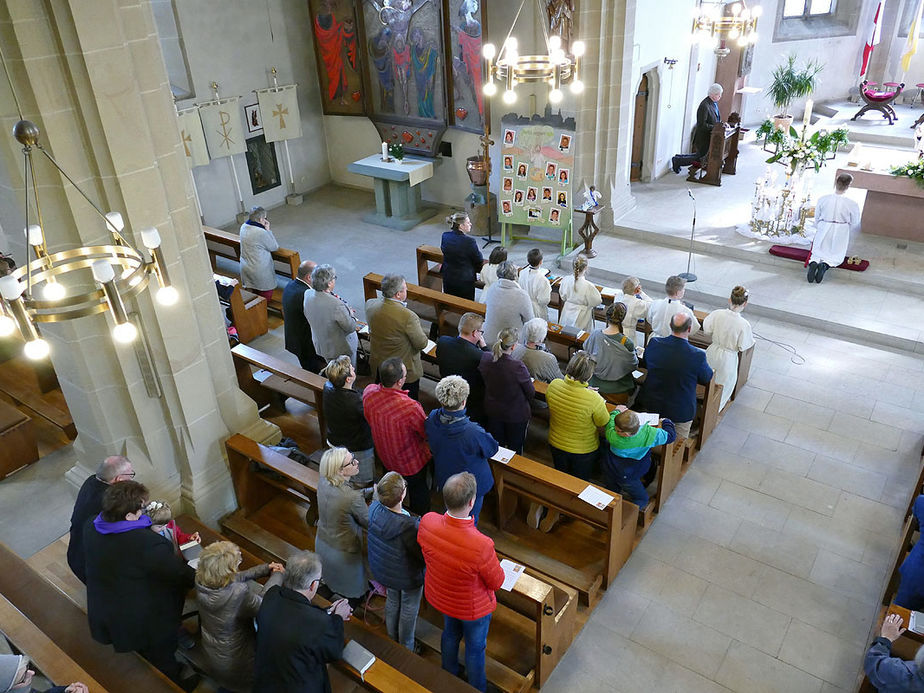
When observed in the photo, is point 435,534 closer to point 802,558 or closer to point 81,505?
point 81,505

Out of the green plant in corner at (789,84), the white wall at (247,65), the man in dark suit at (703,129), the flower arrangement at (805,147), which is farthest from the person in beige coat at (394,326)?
the green plant in corner at (789,84)

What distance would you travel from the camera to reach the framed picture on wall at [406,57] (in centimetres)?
1103

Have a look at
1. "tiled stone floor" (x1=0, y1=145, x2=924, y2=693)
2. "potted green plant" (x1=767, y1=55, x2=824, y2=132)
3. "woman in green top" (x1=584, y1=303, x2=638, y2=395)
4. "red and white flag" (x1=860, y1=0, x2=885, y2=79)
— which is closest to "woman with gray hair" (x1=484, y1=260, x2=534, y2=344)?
"woman in green top" (x1=584, y1=303, x2=638, y2=395)

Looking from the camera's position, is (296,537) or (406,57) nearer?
(296,537)

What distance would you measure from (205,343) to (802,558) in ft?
15.2

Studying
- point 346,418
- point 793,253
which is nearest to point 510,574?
point 346,418

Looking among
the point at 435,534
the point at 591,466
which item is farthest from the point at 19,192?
the point at 591,466

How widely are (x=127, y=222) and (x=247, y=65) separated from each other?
8263 mm

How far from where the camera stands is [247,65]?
11.7 metres

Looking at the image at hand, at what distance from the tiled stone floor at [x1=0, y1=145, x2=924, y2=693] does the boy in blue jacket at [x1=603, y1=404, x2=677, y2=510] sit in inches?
20.7

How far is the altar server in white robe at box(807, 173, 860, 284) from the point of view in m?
8.62

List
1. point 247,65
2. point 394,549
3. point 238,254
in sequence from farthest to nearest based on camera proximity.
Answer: point 247,65 < point 238,254 < point 394,549

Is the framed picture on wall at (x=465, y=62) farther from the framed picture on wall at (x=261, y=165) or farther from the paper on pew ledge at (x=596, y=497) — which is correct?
the paper on pew ledge at (x=596, y=497)

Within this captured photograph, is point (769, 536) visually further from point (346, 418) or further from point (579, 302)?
point (346, 418)
